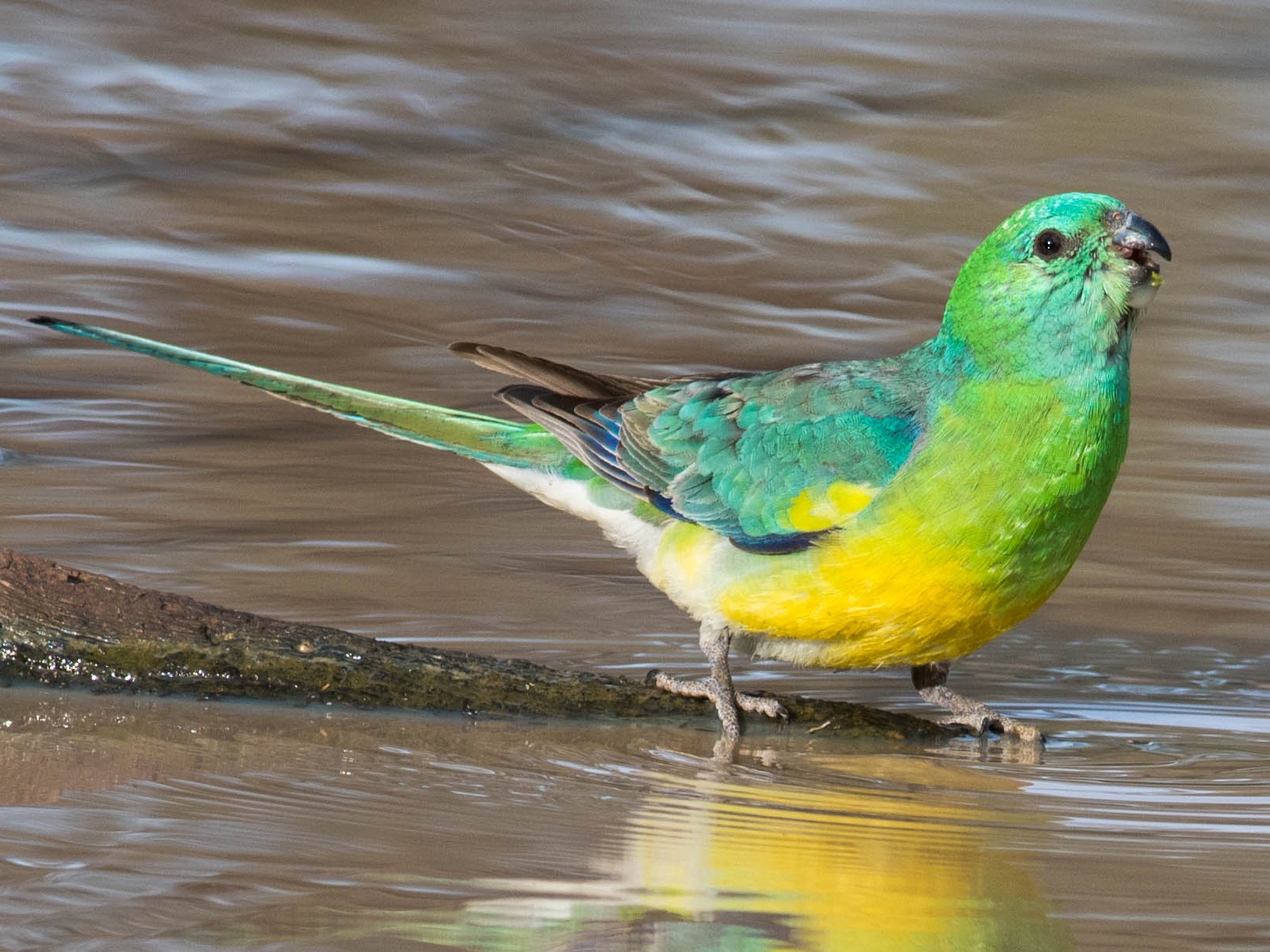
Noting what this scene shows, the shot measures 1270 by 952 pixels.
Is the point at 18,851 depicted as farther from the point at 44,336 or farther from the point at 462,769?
the point at 44,336

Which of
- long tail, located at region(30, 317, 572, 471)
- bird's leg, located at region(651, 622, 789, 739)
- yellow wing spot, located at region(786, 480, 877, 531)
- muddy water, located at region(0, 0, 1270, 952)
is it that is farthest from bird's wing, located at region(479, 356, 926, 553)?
muddy water, located at region(0, 0, 1270, 952)

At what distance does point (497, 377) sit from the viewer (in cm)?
966

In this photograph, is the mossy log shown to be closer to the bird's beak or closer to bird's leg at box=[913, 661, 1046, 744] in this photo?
bird's leg at box=[913, 661, 1046, 744]

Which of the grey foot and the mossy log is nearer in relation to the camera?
the mossy log

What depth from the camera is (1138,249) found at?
441 centimetres

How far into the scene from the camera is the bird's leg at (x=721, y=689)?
15.9 ft

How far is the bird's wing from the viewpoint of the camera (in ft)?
15.5

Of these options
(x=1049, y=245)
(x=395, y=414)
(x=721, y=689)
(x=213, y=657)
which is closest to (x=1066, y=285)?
(x=1049, y=245)

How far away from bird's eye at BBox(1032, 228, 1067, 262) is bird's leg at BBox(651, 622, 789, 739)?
4.21ft

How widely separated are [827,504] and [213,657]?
1.58 m

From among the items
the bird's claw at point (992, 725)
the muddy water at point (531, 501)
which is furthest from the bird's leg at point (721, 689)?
the bird's claw at point (992, 725)

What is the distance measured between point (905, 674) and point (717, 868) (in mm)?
2177

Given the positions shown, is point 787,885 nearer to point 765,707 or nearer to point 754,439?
point 765,707

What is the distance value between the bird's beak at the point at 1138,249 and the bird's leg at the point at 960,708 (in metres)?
1.18
